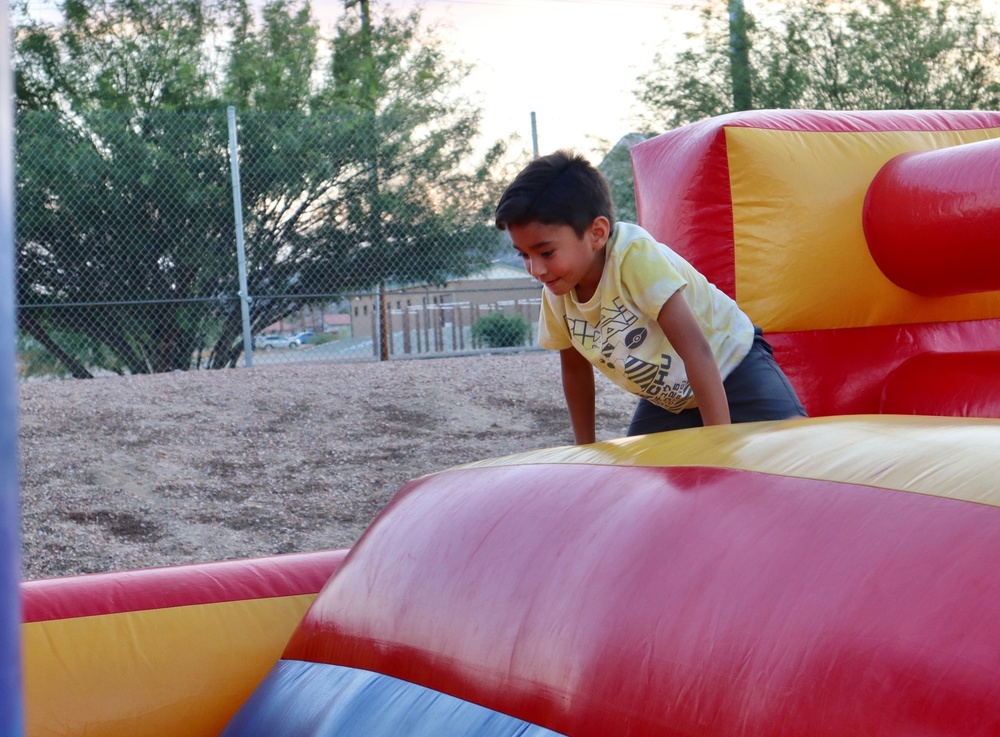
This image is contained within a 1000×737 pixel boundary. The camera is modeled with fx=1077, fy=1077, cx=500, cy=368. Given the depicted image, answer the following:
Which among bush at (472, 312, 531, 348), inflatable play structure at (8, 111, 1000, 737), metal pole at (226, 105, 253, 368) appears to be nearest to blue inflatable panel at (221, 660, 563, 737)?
inflatable play structure at (8, 111, 1000, 737)

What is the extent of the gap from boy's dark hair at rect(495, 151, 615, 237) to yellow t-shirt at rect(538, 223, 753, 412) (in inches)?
3.5

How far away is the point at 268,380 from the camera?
651 cm

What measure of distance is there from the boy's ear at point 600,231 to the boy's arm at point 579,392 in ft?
0.91

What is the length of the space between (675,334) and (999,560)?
111 cm

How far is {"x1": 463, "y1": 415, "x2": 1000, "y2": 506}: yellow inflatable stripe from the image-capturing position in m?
0.88

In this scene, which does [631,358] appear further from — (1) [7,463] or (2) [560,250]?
(1) [7,463]

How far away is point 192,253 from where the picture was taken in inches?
299

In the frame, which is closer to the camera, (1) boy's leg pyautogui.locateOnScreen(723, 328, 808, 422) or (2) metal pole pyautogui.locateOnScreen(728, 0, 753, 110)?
(1) boy's leg pyautogui.locateOnScreen(723, 328, 808, 422)

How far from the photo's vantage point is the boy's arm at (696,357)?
1765 millimetres

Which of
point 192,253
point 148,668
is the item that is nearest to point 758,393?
point 148,668

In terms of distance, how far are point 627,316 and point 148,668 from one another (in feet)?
3.21

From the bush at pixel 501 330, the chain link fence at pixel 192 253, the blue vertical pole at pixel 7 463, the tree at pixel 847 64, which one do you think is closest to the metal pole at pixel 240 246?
the chain link fence at pixel 192 253

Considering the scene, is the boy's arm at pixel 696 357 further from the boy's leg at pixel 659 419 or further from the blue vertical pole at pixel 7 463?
the blue vertical pole at pixel 7 463

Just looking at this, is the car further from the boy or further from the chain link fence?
the boy
